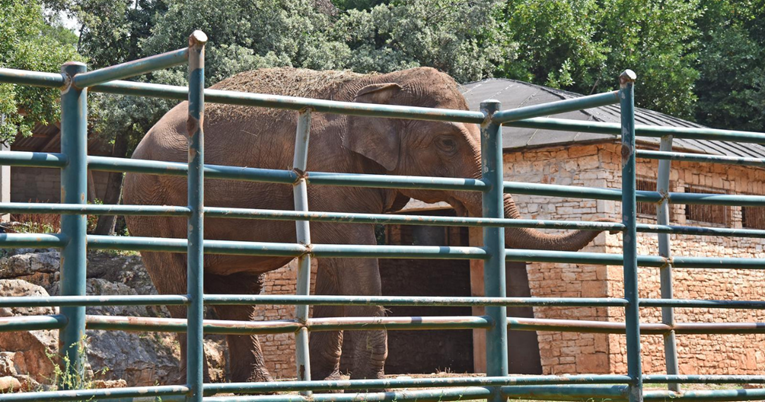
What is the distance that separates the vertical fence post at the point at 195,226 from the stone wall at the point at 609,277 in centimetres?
1082

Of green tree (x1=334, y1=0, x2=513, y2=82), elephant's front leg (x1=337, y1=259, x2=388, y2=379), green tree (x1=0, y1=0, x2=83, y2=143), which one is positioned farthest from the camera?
green tree (x1=334, y1=0, x2=513, y2=82)

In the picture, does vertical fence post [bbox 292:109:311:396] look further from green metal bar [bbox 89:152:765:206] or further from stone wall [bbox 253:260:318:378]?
stone wall [bbox 253:260:318:378]

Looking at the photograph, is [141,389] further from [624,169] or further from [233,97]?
[624,169]

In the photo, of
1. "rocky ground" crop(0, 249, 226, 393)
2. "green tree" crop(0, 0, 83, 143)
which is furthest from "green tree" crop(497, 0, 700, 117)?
"rocky ground" crop(0, 249, 226, 393)

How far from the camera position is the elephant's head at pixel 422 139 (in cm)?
814

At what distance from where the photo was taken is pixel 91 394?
10.2ft

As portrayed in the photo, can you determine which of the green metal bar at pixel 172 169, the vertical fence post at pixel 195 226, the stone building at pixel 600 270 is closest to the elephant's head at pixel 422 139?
the green metal bar at pixel 172 169

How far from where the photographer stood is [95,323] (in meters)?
3.36

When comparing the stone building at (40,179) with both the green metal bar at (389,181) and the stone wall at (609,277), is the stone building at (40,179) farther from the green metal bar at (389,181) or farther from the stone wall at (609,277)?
the green metal bar at (389,181)

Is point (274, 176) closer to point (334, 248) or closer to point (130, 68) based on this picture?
point (334, 248)

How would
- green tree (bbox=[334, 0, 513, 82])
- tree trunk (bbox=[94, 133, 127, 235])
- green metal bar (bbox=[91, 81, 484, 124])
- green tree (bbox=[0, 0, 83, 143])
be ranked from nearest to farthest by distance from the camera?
green metal bar (bbox=[91, 81, 484, 124]) → green tree (bbox=[0, 0, 83, 143]) → tree trunk (bbox=[94, 133, 127, 235]) → green tree (bbox=[334, 0, 513, 82])

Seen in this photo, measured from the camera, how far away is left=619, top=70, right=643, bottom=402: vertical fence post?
158 inches

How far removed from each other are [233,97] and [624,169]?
1.67 meters

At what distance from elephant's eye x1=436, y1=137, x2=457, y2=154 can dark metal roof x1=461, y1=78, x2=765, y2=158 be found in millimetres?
5953
